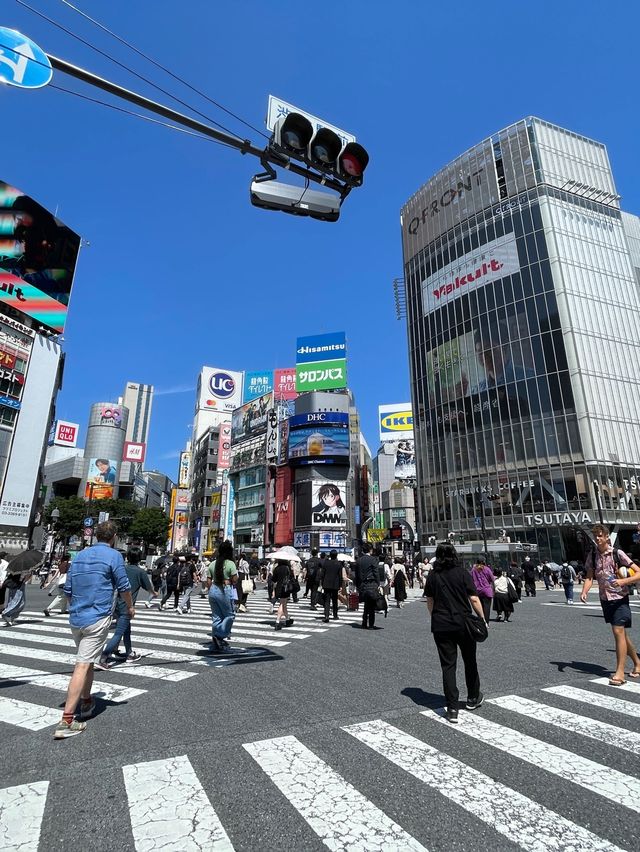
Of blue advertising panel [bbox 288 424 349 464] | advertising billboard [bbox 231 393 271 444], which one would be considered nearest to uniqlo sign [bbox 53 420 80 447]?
advertising billboard [bbox 231 393 271 444]

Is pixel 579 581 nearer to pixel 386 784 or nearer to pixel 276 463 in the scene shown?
pixel 386 784

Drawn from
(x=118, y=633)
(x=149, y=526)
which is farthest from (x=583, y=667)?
(x=149, y=526)

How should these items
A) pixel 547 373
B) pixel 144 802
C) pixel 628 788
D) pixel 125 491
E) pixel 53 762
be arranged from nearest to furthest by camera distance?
pixel 144 802, pixel 628 788, pixel 53 762, pixel 547 373, pixel 125 491

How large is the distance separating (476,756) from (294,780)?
1.52m

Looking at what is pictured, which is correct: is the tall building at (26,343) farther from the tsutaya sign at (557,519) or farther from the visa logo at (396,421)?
the visa logo at (396,421)

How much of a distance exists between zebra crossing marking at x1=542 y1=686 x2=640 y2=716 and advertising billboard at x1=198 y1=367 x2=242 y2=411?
4623 inches

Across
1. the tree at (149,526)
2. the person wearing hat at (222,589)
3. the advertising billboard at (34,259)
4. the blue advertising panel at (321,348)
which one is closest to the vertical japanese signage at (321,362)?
the blue advertising panel at (321,348)

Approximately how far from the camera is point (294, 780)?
10.8 feet

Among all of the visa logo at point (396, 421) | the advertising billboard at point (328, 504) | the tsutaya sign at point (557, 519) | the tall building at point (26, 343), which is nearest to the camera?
the tsutaya sign at point (557, 519)

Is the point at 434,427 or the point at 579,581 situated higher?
the point at 434,427

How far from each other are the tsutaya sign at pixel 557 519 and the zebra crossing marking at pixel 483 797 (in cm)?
4457

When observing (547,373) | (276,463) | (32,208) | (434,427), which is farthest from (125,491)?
(547,373)

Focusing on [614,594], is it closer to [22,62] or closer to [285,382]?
[22,62]

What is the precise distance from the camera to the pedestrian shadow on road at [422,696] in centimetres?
506
